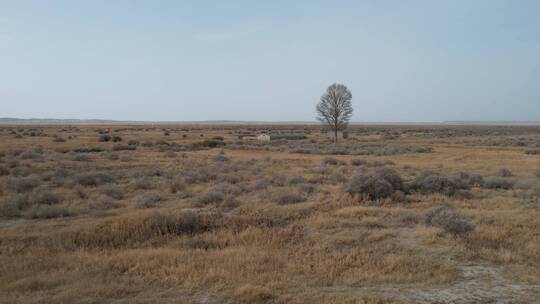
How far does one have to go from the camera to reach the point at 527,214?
10.8 metres

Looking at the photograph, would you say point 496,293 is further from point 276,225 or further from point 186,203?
point 186,203

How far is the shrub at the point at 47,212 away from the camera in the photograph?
11.1 meters

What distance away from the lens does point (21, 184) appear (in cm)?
1574

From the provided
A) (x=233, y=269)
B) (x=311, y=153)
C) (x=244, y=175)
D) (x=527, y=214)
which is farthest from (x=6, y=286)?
(x=311, y=153)

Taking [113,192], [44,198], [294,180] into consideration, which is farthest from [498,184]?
[44,198]

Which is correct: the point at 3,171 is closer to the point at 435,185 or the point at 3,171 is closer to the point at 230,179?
the point at 230,179

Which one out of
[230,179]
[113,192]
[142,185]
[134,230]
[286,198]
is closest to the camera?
[134,230]

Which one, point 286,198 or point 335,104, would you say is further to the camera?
point 335,104

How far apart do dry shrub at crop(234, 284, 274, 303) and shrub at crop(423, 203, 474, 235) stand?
17.7ft

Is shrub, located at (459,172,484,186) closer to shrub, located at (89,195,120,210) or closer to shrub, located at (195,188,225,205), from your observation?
shrub, located at (195,188,225,205)

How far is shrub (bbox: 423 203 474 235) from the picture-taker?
9.12 meters

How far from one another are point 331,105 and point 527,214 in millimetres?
40285

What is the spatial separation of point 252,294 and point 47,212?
825cm

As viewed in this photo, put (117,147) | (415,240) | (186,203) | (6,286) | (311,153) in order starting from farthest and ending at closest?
(117,147)
(311,153)
(186,203)
(415,240)
(6,286)
